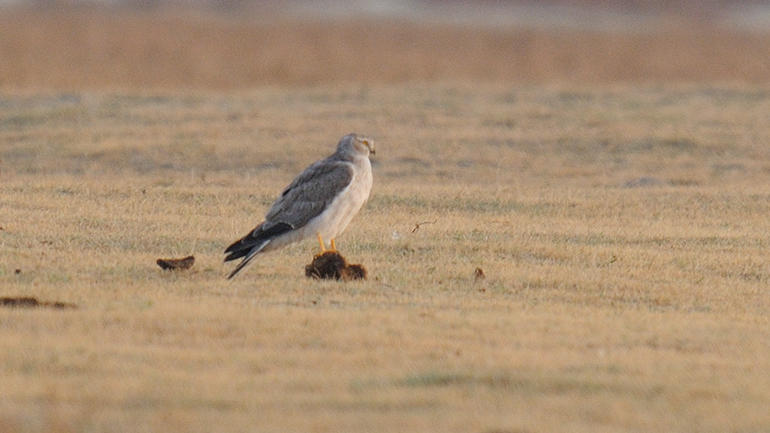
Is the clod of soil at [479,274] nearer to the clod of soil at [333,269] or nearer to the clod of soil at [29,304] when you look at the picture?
the clod of soil at [333,269]

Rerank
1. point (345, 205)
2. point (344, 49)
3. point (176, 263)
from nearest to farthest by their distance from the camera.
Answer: point (176, 263)
point (345, 205)
point (344, 49)

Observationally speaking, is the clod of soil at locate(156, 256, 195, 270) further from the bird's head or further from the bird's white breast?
the bird's head

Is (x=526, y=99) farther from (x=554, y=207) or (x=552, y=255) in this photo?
(x=552, y=255)

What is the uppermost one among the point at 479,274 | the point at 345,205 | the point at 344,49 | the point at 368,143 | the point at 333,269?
the point at 368,143

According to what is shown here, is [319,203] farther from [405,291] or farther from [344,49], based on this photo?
[344,49]

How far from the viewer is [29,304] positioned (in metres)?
8.51

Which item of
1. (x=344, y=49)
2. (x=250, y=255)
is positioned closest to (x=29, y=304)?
(x=250, y=255)

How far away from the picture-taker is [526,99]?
2778 cm

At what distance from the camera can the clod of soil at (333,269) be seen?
32.0 ft

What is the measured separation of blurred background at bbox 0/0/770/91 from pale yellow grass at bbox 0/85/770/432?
1314 cm

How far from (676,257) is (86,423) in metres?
6.88

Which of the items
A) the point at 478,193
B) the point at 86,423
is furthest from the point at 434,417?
the point at 478,193

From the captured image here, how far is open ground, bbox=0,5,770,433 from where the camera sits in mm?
6465

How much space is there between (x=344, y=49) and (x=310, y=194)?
32226mm
